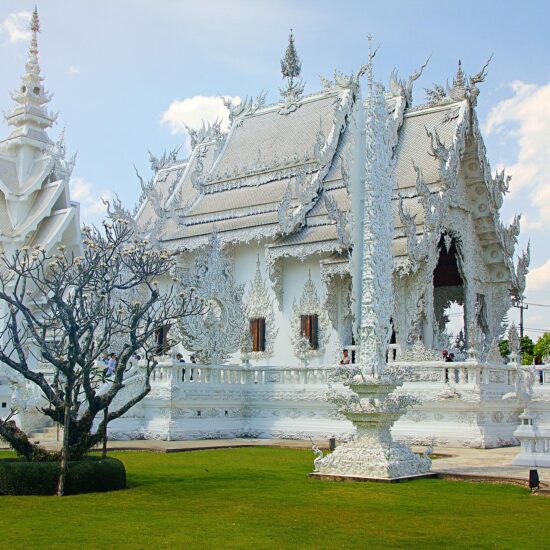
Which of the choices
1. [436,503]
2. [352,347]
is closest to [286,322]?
[352,347]

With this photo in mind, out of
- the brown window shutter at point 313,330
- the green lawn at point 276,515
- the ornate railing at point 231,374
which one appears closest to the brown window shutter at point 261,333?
the brown window shutter at point 313,330

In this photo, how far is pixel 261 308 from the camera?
19.7 meters

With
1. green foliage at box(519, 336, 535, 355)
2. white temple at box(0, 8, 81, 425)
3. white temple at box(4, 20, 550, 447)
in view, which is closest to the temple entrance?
white temple at box(4, 20, 550, 447)

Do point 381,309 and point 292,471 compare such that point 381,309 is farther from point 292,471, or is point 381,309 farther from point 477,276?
point 477,276

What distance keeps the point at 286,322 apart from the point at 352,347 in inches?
117

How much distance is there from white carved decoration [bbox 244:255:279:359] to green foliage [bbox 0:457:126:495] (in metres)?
11.5

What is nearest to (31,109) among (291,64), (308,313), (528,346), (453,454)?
(291,64)

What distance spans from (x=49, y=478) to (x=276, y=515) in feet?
7.46

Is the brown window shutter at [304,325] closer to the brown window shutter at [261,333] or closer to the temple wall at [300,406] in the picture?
the brown window shutter at [261,333]

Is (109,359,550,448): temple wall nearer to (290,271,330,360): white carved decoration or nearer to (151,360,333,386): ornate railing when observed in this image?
(151,360,333,386): ornate railing

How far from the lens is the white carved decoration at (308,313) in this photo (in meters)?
18.3

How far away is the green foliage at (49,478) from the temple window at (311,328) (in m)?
11.0

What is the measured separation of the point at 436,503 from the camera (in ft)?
23.5

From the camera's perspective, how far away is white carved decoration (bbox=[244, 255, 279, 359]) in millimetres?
19375
